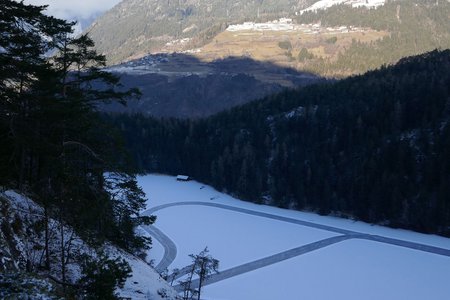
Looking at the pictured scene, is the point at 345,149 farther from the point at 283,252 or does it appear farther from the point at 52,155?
the point at 52,155

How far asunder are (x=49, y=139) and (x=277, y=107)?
8473cm

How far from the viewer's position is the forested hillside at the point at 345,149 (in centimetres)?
6725

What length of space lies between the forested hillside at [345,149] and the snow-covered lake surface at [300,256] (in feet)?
15.6

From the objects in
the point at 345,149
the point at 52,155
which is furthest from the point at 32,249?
the point at 345,149

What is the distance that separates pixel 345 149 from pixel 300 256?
3642 centimetres

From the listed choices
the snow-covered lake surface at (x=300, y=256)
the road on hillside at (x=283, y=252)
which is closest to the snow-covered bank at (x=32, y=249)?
the snow-covered lake surface at (x=300, y=256)

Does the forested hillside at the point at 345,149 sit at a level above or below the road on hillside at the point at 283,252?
above

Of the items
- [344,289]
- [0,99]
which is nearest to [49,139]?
[0,99]

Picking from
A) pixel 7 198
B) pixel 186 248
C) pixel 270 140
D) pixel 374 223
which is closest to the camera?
pixel 7 198

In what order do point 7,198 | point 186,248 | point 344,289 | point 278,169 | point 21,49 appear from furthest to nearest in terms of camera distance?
1. point 278,169
2. point 186,248
3. point 344,289
4. point 21,49
5. point 7,198

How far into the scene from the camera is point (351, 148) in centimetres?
8050

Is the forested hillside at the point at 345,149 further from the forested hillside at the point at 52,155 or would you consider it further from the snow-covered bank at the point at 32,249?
the forested hillside at the point at 52,155

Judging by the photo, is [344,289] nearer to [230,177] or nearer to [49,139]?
[49,139]

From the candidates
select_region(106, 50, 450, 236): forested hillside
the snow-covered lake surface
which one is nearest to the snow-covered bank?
the snow-covered lake surface
